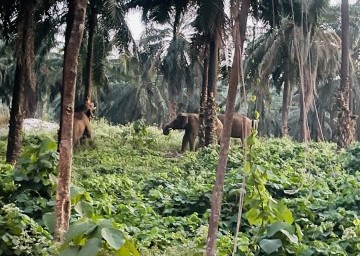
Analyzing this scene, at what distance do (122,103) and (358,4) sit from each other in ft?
59.7

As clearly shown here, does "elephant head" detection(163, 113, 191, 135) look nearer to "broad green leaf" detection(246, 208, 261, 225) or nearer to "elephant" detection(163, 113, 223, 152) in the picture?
"elephant" detection(163, 113, 223, 152)

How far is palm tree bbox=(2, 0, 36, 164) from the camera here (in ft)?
37.5

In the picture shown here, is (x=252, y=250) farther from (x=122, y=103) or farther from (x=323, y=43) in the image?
Answer: (x=122, y=103)

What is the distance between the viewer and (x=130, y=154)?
16703 millimetres

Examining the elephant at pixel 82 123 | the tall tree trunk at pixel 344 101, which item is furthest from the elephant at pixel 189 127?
the tall tree trunk at pixel 344 101

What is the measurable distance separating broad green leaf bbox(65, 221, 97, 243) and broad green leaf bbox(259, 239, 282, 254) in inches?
58.5

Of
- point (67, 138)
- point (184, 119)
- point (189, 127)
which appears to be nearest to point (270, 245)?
Result: point (67, 138)

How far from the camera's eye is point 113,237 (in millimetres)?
3543

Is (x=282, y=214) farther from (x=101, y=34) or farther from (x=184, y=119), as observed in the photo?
(x=184, y=119)

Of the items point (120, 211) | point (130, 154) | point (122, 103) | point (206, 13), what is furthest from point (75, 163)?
point (122, 103)

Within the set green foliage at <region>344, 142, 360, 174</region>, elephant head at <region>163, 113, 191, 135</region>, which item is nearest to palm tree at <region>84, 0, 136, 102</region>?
elephant head at <region>163, 113, 191, 135</region>

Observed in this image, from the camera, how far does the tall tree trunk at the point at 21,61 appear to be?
1143cm

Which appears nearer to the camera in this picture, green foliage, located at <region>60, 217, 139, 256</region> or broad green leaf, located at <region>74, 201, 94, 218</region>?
green foliage, located at <region>60, 217, 139, 256</region>

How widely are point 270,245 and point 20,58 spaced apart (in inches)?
329
